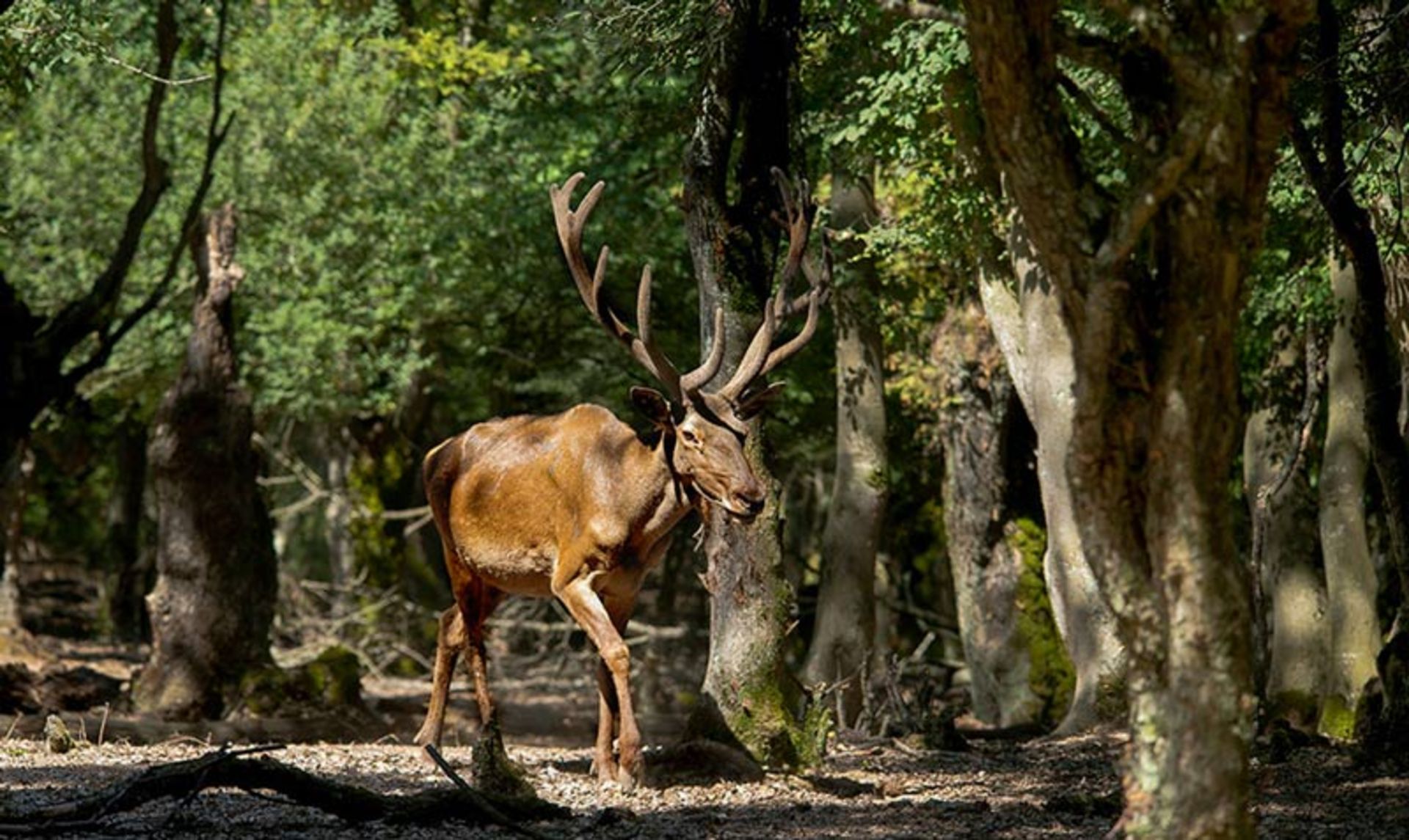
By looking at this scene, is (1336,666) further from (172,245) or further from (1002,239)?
(172,245)

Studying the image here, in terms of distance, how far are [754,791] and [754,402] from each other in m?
2.25

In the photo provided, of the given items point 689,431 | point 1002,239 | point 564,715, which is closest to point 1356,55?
point 1002,239

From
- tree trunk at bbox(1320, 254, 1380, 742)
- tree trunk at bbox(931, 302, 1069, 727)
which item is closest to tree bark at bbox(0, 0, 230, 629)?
tree trunk at bbox(931, 302, 1069, 727)

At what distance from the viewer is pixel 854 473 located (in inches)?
768

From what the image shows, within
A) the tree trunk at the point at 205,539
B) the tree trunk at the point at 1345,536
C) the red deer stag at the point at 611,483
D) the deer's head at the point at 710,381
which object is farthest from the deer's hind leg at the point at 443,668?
the tree trunk at the point at 1345,536

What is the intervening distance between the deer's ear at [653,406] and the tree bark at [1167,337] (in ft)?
15.4

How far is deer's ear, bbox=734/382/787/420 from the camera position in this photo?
11.5 m

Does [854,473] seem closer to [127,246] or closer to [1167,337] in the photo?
[127,246]

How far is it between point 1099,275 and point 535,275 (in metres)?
17.1

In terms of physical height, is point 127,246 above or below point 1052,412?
above

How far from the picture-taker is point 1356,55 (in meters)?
14.4

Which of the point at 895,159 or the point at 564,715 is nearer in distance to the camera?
the point at 895,159

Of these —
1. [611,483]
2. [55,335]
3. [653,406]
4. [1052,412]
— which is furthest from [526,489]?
[1052,412]

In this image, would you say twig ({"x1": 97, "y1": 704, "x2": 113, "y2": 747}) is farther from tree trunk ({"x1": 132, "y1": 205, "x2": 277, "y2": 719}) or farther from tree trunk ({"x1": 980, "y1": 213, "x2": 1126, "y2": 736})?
tree trunk ({"x1": 980, "y1": 213, "x2": 1126, "y2": 736})
